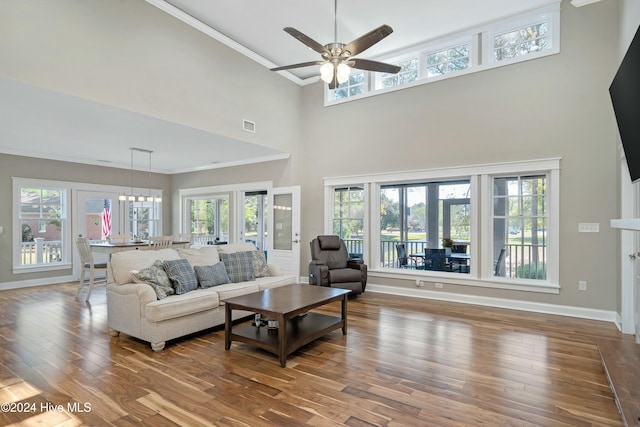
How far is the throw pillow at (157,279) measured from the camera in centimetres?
366

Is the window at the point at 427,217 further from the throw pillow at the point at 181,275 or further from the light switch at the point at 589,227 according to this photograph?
the throw pillow at the point at 181,275

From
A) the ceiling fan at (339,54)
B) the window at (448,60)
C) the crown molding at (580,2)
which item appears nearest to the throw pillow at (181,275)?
the ceiling fan at (339,54)

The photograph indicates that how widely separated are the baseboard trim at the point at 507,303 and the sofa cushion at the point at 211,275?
2.91 m

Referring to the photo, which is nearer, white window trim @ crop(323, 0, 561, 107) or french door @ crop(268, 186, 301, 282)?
white window trim @ crop(323, 0, 561, 107)

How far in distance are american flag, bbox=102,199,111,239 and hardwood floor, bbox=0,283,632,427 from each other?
407 cm

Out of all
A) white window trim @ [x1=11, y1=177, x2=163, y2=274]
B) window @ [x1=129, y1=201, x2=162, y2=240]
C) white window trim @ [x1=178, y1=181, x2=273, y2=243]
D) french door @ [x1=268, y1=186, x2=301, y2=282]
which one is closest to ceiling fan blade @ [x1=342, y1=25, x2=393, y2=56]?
french door @ [x1=268, y1=186, x2=301, y2=282]

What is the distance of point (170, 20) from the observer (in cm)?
462

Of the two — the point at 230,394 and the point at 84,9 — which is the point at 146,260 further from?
the point at 84,9

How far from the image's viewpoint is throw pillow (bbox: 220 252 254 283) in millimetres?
4582

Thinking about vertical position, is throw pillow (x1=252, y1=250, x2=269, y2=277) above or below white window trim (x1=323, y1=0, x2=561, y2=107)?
below

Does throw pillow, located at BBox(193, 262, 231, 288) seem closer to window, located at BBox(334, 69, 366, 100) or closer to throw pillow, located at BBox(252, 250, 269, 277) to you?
throw pillow, located at BBox(252, 250, 269, 277)

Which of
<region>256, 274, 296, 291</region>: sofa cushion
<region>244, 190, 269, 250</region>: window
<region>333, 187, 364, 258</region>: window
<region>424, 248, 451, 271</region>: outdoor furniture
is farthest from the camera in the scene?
<region>244, 190, 269, 250</region>: window

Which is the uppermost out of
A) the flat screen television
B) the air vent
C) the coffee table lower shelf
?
the air vent

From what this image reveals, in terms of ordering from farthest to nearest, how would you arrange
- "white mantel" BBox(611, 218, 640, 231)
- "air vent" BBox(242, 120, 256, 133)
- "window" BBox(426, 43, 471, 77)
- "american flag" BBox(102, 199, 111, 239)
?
"american flag" BBox(102, 199, 111, 239) < "air vent" BBox(242, 120, 256, 133) < "window" BBox(426, 43, 471, 77) < "white mantel" BBox(611, 218, 640, 231)
